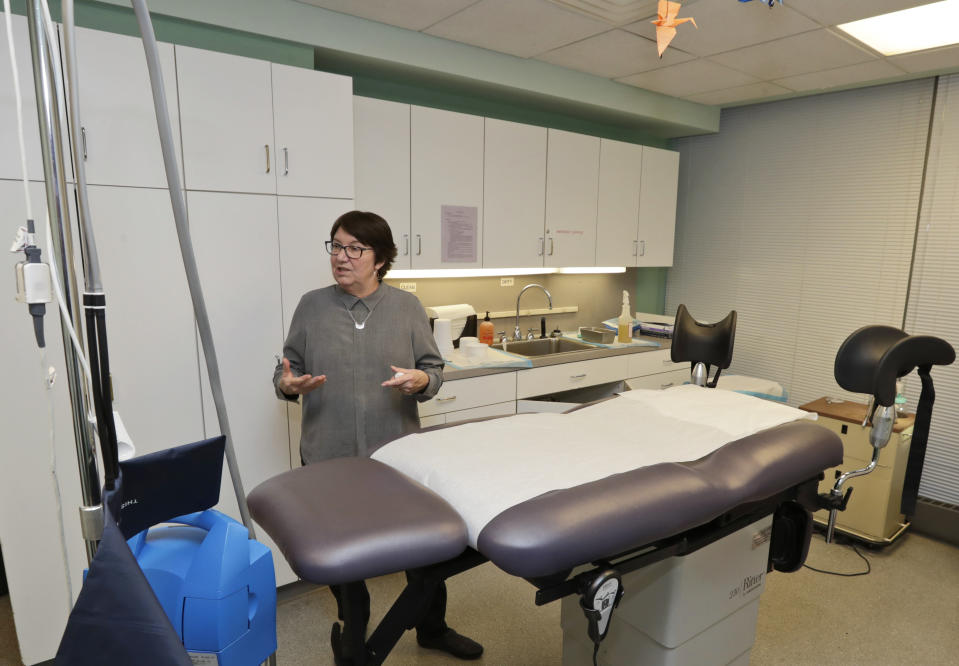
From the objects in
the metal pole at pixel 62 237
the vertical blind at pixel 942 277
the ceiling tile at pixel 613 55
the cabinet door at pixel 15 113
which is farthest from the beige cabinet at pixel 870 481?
the cabinet door at pixel 15 113

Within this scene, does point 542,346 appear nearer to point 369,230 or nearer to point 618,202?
point 618,202

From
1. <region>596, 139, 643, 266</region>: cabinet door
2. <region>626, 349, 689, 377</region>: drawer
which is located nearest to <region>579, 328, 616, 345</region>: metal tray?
<region>626, 349, 689, 377</region>: drawer

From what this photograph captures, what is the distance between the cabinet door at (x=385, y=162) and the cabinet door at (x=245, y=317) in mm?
667

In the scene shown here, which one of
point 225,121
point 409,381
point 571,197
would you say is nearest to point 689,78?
point 571,197

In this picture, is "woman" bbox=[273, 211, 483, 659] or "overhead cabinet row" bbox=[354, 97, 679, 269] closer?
"woman" bbox=[273, 211, 483, 659]

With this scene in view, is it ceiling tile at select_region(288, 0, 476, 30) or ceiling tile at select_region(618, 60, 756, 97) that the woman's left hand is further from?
ceiling tile at select_region(618, 60, 756, 97)

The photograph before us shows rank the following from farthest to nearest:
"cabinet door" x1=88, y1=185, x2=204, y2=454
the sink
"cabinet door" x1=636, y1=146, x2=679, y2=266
Result: "cabinet door" x1=636, y1=146, x2=679, y2=266, the sink, "cabinet door" x1=88, y1=185, x2=204, y2=454

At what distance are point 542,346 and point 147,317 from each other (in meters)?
2.49

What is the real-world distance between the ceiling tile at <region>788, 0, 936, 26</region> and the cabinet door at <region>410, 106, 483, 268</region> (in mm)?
1636

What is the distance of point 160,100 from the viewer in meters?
0.74

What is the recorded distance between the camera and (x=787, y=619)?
2.49 m

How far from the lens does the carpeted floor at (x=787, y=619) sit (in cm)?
225

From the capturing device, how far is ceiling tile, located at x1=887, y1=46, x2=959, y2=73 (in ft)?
9.75

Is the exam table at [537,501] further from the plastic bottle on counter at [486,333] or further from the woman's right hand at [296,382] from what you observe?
the plastic bottle on counter at [486,333]
